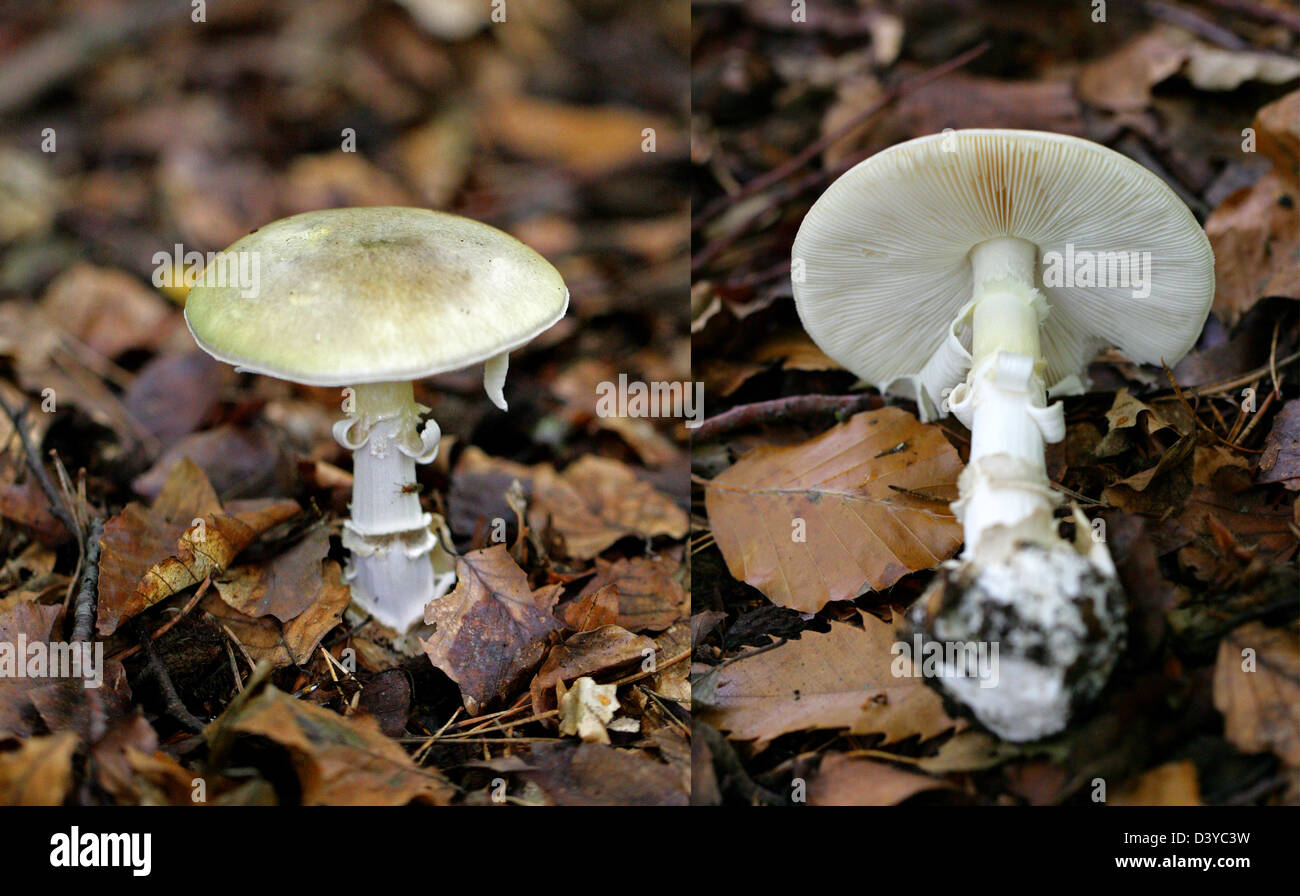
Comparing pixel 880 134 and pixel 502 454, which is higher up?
pixel 880 134

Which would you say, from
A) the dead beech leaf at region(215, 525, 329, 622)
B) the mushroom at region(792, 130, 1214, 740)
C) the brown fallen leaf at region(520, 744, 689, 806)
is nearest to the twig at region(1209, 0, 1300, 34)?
the mushroom at region(792, 130, 1214, 740)

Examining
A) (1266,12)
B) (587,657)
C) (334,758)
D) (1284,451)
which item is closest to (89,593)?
(334,758)

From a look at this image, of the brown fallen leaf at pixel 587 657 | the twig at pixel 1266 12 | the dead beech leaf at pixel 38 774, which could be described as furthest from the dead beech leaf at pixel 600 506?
the twig at pixel 1266 12

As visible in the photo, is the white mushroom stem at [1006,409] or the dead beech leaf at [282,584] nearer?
the white mushroom stem at [1006,409]

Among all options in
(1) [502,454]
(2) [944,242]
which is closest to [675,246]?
(1) [502,454]

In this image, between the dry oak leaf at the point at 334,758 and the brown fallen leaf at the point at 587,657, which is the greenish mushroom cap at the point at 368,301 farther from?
the brown fallen leaf at the point at 587,657

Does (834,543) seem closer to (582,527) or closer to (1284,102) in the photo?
(582,527)
